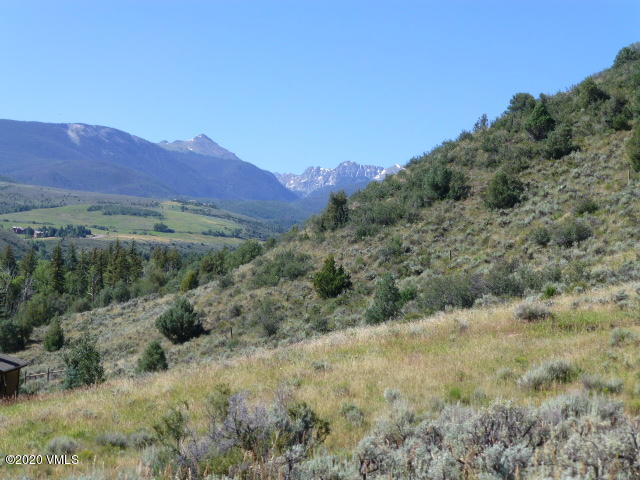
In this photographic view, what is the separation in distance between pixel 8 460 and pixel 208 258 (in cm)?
5983

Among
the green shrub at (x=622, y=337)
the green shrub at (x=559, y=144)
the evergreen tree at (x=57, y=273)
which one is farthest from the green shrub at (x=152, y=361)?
the evergreen tree at (x=57, y=273)

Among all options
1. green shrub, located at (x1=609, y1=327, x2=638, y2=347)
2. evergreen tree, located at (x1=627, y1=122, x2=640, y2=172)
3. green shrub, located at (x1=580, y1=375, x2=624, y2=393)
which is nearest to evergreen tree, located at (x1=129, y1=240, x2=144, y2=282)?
evergreen tree, located at (x1=627, y1=122, x2=640, y2=172)

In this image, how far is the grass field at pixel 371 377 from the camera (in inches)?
286

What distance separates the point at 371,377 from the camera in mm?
9094

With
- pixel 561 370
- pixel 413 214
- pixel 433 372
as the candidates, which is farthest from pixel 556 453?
pixel 413 214

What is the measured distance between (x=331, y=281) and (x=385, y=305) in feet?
33.2

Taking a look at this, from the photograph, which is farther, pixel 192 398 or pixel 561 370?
pixel 192 398

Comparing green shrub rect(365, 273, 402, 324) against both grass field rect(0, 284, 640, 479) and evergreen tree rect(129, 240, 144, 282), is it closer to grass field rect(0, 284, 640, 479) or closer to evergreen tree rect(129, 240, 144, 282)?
grass field rect(0, 284, 640, 479)

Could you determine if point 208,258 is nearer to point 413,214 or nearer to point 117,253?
point 117,253

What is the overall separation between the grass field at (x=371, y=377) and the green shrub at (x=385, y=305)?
10.4m

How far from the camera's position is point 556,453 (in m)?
4.62

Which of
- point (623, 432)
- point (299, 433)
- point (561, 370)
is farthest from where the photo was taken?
point (561, 370)

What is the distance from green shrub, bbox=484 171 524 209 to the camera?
1398 inches

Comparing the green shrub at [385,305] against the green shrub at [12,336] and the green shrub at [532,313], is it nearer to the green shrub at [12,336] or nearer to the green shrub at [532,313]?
the green shrub at [532,313]
